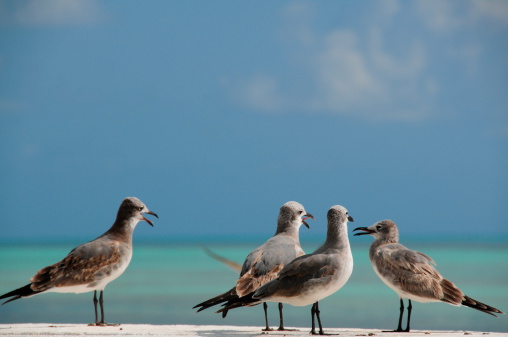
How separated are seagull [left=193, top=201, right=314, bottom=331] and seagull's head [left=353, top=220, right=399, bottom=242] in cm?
88

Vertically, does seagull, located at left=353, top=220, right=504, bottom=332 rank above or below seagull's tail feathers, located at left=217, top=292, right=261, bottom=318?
above

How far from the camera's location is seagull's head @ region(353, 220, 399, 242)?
11.5 metres

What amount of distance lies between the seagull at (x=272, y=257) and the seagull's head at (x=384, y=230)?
88cm

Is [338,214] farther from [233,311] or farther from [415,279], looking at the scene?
[233,311]

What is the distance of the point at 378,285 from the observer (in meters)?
32.0

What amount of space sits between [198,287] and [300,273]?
77.4 feet

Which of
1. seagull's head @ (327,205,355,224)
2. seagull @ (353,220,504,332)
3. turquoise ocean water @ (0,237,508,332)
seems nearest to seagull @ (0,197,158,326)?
seagull's head @ (327,205,355,224)

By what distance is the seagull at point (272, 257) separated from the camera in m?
10.4

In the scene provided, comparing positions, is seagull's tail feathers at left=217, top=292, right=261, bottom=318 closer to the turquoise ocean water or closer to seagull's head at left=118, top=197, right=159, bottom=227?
seagull's head at left=118, top=197, right=159, bottom=227

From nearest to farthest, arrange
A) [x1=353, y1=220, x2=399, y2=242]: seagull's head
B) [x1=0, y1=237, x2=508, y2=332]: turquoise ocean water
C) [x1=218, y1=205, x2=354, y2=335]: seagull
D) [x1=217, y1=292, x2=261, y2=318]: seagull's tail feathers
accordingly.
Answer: [x1=218, y1=205, x2=354, y2=335]: seagull
[x1=217, y1=292, x2=261, y2=318]: seagull's tail feathers
[x1=353, y1=220, x2=399, y2=242]: seagull's head
[x1=0, y1=237, x2=508, y2=332]: turquoise ocean water

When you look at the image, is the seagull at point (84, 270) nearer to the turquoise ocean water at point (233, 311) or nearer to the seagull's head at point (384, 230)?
the seagull's head at point (384, 230)

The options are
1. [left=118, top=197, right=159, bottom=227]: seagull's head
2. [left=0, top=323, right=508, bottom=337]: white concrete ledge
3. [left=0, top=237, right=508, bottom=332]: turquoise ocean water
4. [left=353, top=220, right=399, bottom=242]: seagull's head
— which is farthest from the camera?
[left=0, top=237, right=508, bottom=332]: turquoise ocean water

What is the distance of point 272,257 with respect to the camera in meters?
10.8

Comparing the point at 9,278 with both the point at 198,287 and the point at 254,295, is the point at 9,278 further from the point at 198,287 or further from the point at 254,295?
the point at 254,295
